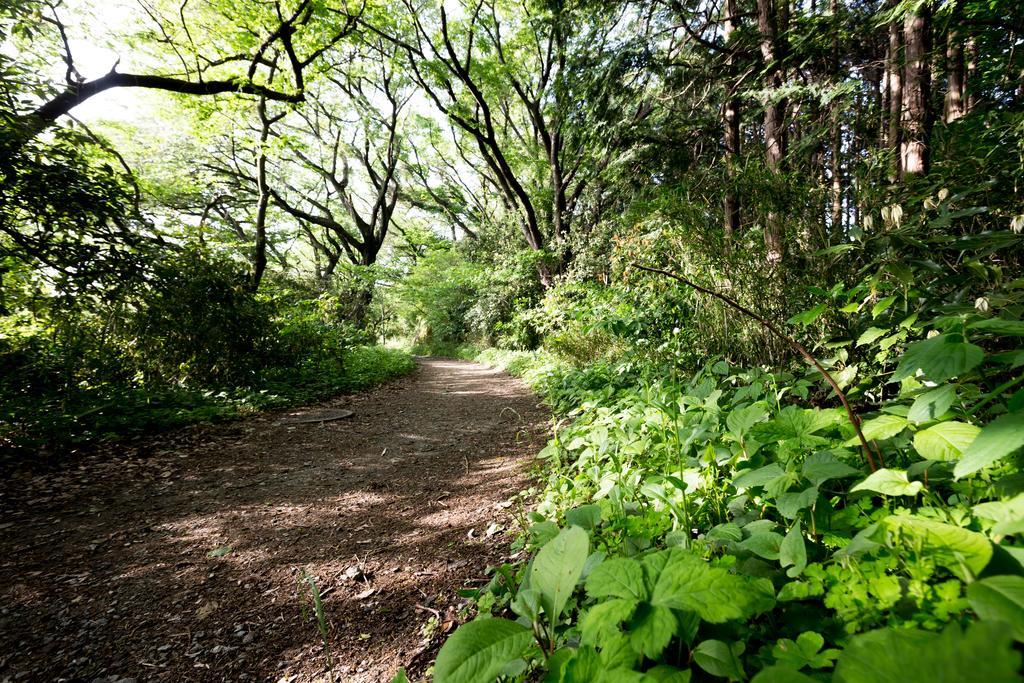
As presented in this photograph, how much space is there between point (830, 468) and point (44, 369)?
715cm

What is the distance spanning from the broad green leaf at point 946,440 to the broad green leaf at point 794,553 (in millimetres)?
465

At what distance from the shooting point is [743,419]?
65.4 inches

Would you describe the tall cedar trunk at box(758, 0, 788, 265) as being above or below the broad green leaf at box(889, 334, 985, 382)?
above

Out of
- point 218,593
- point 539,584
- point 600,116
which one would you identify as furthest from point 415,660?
point 600,116

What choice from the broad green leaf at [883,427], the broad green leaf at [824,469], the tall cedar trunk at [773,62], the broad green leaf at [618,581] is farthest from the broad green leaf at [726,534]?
the tall cedar trunk at [773,62]

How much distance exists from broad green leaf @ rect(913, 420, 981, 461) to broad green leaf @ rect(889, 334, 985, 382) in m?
0.20

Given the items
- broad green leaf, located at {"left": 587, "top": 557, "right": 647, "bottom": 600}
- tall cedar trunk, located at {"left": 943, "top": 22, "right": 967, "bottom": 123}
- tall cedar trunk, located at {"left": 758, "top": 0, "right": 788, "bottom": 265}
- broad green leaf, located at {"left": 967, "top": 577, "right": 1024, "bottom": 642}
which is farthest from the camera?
tall cedar trunk, located at {"left": 758, "top": 0, "right": 788, "bottom": 265}

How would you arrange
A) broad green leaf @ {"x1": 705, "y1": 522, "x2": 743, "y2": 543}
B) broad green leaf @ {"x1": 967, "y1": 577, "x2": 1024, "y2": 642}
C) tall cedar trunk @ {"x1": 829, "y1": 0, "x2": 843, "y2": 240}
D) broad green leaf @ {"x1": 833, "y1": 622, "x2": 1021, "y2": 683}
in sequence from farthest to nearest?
1. tall cedar trunk @ {"x1": 829, "y1": 0, "x2": 843, "y2": 240}
2. broad green leaf @ {"x1": 705, "y1": 522, "x2": 743, "y2": 543}
3. broad green leaf @ {"x1": 967, "y1": 577, "x2": 1024, "y2": 642}
4. broad green leaf @ {"x1": 833, "y1": 622, "x2": 1021, "y2": 683}

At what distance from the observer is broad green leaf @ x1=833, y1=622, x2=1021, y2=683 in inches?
15.1

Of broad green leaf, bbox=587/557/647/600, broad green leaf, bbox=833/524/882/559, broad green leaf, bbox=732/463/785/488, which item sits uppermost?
broad green leaf, bbox=732/463/785/488

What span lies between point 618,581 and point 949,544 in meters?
0.70

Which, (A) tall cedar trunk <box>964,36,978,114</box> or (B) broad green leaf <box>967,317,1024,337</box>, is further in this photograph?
(A) tall cedar trunk <box>964,36,978,114</box>

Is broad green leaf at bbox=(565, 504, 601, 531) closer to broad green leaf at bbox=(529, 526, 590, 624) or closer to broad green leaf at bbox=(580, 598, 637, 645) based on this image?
broad green leaf at bbox=(529, 526, 590, 624)

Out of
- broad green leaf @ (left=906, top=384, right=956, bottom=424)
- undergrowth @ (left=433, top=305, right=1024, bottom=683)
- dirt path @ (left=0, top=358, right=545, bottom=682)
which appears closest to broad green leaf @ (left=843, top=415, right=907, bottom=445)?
undergrowth @ (left=433, top=305, right=1024, bottom=683)
